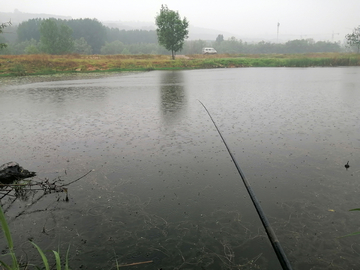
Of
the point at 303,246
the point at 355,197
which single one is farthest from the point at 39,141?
the point at 355,197

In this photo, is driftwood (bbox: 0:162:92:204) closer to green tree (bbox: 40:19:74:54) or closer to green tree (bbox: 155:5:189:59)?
green tree (bbox: 155:5:189:59)

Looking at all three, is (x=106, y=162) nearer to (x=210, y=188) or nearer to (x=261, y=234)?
(x=210, y=188)

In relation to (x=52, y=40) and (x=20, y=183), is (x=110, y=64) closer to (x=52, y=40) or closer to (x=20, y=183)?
(x=20, y=183)

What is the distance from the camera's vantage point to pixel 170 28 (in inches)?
2120

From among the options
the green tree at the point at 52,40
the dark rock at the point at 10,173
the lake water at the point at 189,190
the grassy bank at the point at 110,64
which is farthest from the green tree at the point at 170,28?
the dark rock at the point at 10,173

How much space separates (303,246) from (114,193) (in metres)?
3.49

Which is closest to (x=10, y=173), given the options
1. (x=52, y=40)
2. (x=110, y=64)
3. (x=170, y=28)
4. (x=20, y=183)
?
(x=20, y=183)

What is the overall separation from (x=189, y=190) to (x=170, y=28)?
177ft

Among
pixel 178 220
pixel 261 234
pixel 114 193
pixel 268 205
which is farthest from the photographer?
pixel 114 193

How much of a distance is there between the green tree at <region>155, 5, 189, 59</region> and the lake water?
46275mm

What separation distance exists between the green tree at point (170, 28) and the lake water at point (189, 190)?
4628cm

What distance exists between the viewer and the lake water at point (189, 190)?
363cm

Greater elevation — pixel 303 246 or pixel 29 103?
pixel 29 103

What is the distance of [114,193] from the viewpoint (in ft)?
17.2
